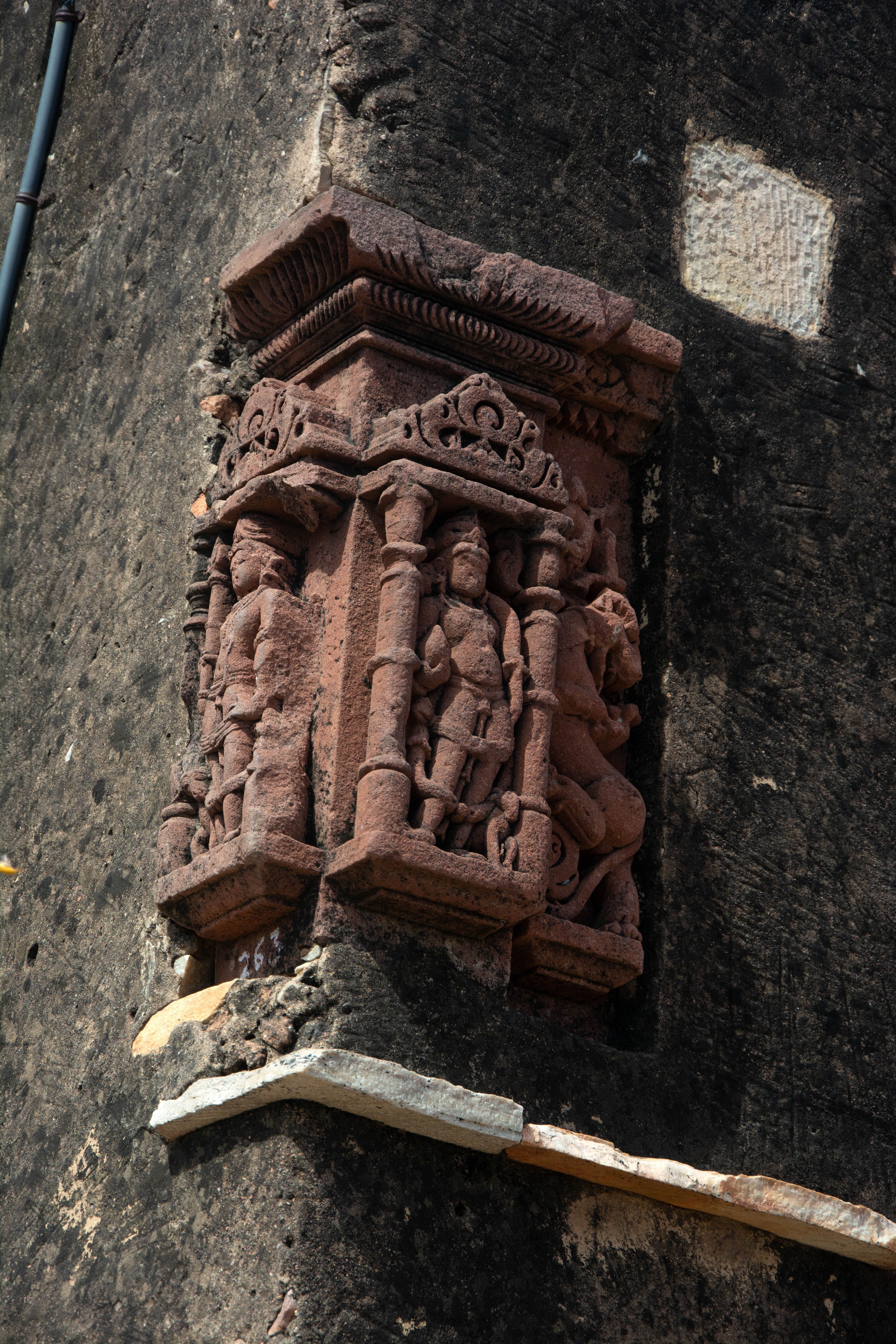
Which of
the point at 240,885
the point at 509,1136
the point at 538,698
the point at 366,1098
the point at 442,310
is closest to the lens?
the point at 366,1098

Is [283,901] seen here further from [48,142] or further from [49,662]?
[48,142]

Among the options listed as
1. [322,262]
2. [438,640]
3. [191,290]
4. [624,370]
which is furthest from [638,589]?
[191,290]

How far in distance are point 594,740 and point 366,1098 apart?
1089 mm

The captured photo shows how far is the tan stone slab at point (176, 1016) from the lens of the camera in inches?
131

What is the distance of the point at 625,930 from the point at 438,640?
0.77 m

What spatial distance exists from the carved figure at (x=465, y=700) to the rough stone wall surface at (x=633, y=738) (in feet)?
0.87

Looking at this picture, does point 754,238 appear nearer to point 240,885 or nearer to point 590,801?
point 590,801

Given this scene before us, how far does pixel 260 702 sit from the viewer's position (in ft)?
11.1

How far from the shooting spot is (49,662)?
454cm

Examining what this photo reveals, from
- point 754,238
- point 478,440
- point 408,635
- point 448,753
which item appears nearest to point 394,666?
point 408,635

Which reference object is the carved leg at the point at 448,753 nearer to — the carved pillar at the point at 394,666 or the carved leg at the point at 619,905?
the carved pillar at the point at 394,666

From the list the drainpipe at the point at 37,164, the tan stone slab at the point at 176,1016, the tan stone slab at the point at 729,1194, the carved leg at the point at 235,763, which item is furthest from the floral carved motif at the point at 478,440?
the drainpipe at the point at 37,164

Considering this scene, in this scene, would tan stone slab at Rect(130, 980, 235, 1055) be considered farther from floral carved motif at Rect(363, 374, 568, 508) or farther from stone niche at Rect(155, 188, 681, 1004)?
floral carved motif at Rect(363, 374, 568, 508)

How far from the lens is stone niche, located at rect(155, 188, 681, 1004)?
3.25m
